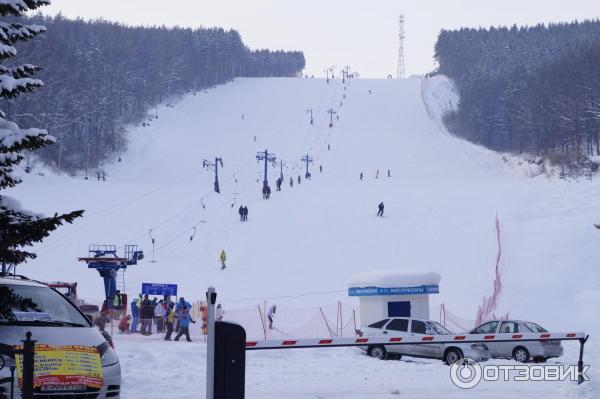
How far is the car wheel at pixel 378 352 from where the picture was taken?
2141 cm

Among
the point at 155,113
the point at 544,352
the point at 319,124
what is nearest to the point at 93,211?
the point at 544,352

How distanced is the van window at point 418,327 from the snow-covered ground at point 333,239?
115 inches

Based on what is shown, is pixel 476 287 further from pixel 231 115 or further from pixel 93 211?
pixel 231 115

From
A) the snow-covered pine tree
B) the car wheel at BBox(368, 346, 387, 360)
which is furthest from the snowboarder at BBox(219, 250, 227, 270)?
the snow-covered pine tree

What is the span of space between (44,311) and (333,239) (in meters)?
39.2

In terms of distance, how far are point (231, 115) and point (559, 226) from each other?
289ft

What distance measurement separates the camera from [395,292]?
27.5 metres

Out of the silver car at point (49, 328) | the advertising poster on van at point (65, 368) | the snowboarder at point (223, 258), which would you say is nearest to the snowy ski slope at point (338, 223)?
the snowboarder at point (223, 258)

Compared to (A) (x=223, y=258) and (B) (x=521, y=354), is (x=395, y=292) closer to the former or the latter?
(B) (x=521, y=354)

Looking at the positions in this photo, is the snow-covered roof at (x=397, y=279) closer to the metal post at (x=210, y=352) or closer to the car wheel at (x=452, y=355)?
the car wheel at (x=452, y=355)

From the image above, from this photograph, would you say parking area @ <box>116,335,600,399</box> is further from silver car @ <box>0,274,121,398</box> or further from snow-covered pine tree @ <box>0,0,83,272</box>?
snow-covered pine tree @ <box>0,0,83,272</box>

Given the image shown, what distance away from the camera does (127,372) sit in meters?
14.4

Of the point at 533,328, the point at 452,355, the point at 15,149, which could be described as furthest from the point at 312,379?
the point at 533,328

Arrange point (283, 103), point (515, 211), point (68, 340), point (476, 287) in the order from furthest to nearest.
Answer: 1. point (283, 103)
2. point (515, 211)
3. point (476, 287)
4. point (68, 340)
